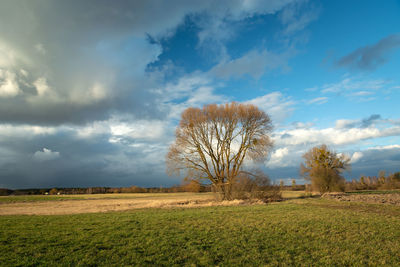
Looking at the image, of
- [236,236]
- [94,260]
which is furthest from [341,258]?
[94,260]

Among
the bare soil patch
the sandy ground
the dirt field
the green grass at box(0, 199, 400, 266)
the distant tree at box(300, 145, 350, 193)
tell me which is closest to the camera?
the green grass at box(0, 199, 400, 266)

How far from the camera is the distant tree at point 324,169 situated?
45.8m

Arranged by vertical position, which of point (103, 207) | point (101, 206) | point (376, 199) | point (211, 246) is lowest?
point (101, 206)

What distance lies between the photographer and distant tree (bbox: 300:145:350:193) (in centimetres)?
4584

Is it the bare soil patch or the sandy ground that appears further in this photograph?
the bare soil patch

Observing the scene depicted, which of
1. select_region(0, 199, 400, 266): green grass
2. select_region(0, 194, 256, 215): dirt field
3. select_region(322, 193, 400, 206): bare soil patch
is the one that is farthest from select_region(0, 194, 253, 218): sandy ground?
select_region(0, 199, 400, 266): green grass

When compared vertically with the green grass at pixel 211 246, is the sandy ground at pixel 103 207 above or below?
below

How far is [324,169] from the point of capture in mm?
47094

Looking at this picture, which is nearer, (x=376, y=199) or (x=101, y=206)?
(x=376, y=199)

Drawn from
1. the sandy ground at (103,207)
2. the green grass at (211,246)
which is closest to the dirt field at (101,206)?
the sandy ground at (103,207)

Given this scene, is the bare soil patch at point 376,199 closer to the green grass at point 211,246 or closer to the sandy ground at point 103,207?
the sandy ground at point 103,207

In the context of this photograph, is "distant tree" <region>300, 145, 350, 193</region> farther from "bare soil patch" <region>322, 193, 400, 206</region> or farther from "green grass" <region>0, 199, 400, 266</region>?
"green grass" <region>0, 199, 400, 266</region>

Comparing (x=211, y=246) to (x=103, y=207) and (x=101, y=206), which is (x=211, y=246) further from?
(x=101, y=206)

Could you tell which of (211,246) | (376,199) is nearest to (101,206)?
(211,246)
